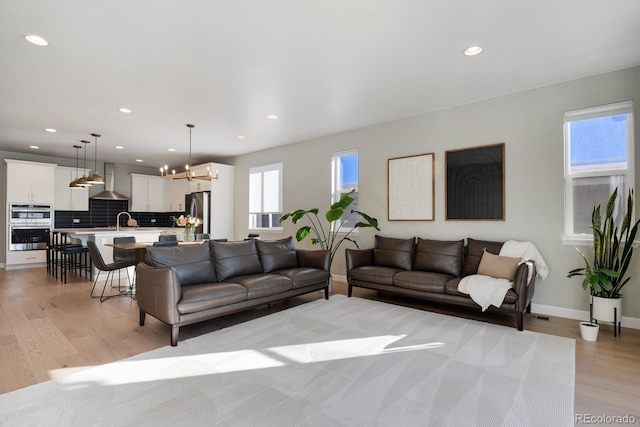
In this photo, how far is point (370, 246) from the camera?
549cm

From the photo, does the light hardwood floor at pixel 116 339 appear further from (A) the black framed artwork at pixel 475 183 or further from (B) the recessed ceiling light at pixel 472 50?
(B) the recessed ceiling light at pixel 472 50

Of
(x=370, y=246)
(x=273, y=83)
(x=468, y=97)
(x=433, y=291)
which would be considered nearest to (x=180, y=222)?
(x=273, y=83)

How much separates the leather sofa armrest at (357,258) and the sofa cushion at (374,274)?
88 millimetres

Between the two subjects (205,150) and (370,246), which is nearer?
(370,246)

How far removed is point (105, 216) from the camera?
901 centimetres

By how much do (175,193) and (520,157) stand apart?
28.0 feet

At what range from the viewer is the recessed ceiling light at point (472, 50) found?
2.97 m

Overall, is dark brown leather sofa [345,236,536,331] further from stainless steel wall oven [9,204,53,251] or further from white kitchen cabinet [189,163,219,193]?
stainless steel wall oven [9,204,53,251]

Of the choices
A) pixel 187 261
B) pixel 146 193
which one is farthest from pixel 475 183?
pixel 146 193

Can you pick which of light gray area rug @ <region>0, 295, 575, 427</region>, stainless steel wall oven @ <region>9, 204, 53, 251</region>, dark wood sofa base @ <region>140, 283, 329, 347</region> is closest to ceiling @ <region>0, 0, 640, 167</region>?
dark wood sofa base @ <region>140, 283, 329, 347</region>

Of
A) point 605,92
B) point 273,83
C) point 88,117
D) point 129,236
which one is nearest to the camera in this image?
point 605,92

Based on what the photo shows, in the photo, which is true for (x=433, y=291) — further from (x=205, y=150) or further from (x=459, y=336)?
(x=205, y=150)

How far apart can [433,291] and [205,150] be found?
5877 mm

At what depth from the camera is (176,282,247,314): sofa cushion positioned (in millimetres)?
2988
